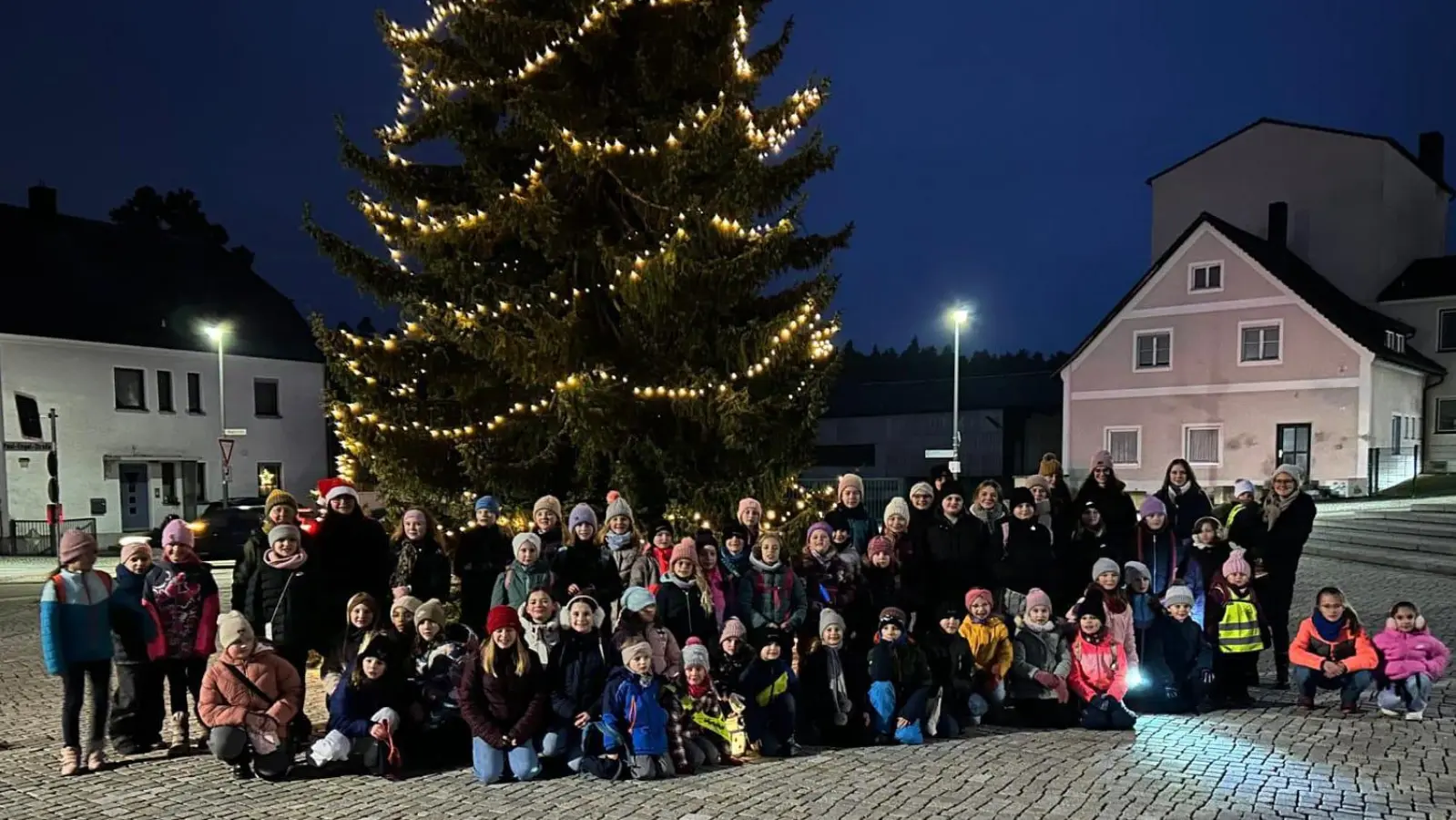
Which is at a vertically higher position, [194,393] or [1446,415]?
[194,393]

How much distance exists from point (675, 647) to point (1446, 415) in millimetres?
32654

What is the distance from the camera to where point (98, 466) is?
90.9 ft

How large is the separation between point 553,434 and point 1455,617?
10.4 m

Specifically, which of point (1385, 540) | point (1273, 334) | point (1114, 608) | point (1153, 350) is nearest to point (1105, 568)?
point (1114, 608)

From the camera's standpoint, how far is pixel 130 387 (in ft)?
95.0

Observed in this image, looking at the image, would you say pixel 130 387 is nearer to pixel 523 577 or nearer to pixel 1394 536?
pixel 523 577

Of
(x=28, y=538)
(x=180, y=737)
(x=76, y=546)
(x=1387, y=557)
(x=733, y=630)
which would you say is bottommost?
(x=28, y=538)

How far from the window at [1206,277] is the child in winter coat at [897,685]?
25.6 meters

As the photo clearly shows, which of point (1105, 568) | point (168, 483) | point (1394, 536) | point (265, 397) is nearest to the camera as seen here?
point (1105, 568)

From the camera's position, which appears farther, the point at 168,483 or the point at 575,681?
the point at 168,483

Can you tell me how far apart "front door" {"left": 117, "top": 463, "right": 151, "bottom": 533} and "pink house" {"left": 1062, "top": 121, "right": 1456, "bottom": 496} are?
29.1m

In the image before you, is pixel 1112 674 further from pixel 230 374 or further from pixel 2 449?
pixel 230 374

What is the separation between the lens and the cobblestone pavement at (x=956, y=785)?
5461 millimetres

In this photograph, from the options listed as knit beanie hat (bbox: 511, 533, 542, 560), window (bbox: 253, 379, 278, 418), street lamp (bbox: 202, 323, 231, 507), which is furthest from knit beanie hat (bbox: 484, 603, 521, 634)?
window (bbox: 253, 379, 278, 418)
